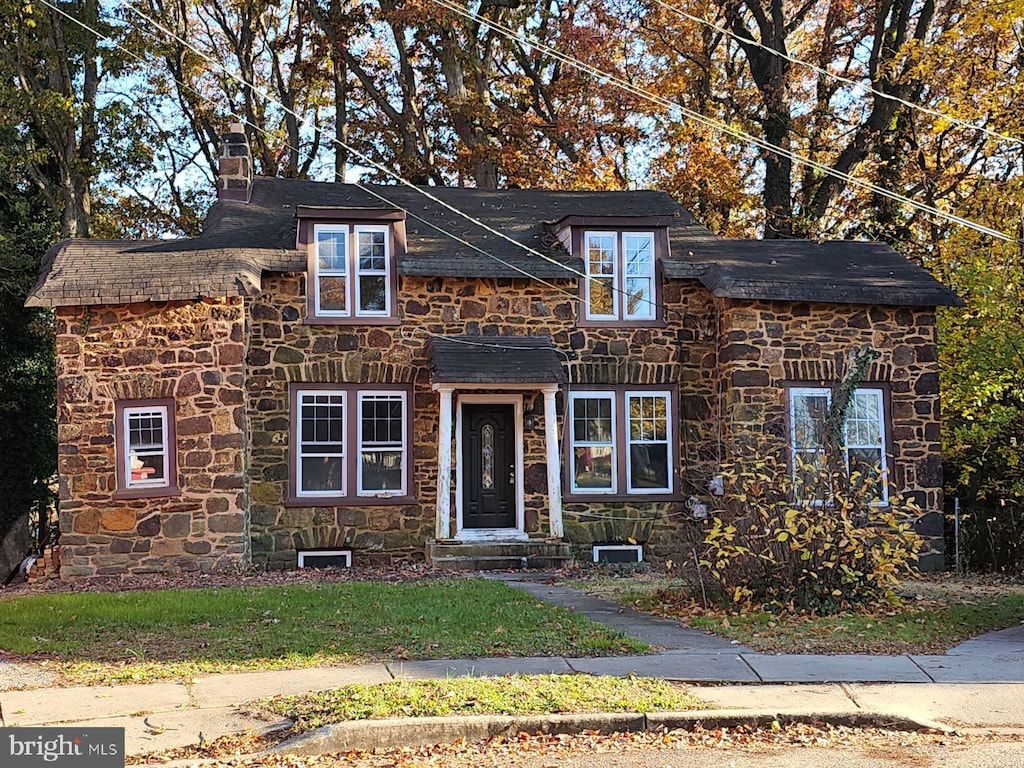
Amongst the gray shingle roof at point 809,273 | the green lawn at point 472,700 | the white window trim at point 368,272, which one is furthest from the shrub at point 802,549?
the white window trim at point 368,272

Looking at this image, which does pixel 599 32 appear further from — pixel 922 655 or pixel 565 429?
pixel 922 655

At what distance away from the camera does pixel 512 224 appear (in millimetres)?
20953

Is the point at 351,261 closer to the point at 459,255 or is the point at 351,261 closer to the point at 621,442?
the point at 459,255

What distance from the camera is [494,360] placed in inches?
730

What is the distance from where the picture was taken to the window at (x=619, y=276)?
19.8 metres

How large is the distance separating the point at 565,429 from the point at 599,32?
13769mm

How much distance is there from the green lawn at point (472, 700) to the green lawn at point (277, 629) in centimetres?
141

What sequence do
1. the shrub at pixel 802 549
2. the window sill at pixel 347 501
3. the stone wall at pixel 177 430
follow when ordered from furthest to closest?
the window sill at pixel 347 501 → the stone wall at pixel 177 430 → the shrub at pixel 802 549

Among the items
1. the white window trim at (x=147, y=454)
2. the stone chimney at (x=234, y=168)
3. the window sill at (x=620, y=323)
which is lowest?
the white window trim at (x=147, y=454)

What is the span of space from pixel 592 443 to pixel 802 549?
7.88m

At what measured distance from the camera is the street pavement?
7625mm

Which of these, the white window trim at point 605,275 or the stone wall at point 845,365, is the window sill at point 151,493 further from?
the stone wall at point 845,365

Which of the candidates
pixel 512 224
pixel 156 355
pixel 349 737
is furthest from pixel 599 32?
pixel 349 737

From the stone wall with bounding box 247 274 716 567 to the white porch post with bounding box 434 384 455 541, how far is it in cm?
51
